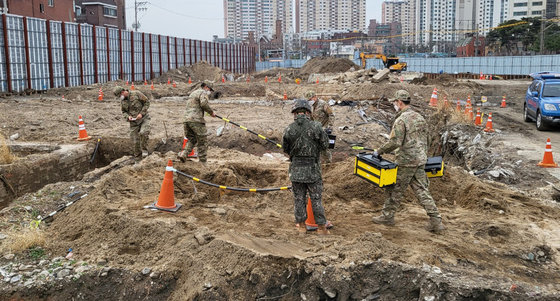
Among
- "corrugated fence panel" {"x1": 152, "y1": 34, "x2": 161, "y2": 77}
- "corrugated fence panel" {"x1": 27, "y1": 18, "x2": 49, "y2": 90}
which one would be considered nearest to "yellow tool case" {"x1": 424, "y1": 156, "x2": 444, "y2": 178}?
"corrugated fence panel" {"x1": 27, "y1": 18, "x2": 49, "y2": 90}

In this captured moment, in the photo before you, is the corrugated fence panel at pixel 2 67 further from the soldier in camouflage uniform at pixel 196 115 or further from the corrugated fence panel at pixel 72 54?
the soldier in camouflage uniform at pixel 196 115

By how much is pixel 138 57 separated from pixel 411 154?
35.1 m

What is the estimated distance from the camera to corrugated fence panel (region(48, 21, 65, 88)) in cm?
2702

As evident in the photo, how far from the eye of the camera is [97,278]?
535 centimetres

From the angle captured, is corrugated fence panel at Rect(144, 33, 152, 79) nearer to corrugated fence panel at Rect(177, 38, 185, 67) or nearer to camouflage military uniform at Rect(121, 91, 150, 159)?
corrugated fence panel at Rect(177, 38, 185, 67)

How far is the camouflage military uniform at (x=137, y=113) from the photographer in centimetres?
1044

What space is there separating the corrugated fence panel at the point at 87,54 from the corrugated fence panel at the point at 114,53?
2.28m

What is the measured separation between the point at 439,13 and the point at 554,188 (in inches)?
5777

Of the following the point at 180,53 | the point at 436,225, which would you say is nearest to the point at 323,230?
the point at 436,225

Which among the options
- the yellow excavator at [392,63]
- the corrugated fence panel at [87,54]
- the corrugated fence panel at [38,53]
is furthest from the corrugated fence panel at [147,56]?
the yellow excavator at [392,63]

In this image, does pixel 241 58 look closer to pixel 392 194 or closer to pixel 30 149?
pixel 30 149

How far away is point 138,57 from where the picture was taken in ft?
124

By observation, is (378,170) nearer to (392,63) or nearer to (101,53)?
(101,53)

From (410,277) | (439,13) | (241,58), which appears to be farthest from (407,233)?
(439,13)
